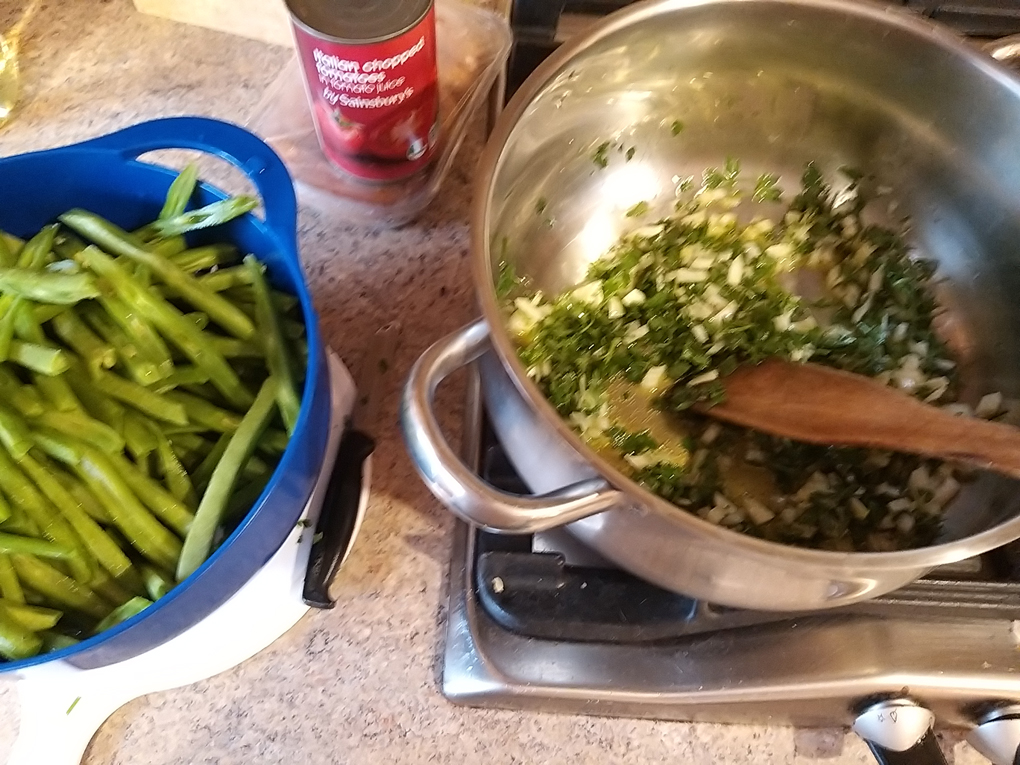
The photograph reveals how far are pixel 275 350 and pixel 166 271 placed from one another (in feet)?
0.31

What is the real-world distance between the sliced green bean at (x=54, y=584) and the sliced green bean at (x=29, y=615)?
0.01 meters

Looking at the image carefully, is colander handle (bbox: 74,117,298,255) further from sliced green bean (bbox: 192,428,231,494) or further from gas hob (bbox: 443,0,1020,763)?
gas hob (bbox: 443,0,1020,763)

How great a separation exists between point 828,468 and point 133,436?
1.72 feet

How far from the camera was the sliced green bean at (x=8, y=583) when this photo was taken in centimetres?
49

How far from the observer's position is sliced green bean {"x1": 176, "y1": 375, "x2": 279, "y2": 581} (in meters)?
0.50

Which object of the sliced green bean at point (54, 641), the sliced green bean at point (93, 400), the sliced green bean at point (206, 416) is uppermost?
the sliced green bean at point (93, 400)

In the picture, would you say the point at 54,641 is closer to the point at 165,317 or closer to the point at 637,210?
the point at 165,317

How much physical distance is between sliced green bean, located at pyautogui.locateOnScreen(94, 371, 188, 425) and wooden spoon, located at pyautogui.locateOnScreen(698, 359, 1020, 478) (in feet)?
1.30

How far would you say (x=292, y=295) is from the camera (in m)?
0.58

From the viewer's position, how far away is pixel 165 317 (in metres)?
0.54

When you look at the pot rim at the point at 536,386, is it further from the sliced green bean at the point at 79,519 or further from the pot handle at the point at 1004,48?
the sliced green bean at the point at 79,519

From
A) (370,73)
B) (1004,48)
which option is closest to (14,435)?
(370,73)

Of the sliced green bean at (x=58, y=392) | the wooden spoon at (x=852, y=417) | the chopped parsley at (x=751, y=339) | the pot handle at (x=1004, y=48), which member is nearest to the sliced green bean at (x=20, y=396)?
the sliced green bean at (x=58, y=392)

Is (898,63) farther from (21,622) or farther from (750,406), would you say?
(21,622)
